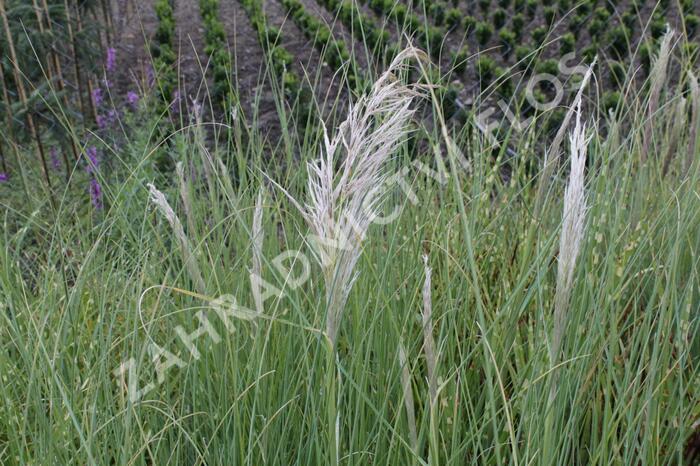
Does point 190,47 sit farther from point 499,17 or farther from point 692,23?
point 692,23

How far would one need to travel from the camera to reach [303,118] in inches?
225

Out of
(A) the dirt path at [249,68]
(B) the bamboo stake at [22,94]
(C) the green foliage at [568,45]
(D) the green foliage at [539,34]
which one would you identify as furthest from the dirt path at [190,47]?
(C) the green foliage at [568,45]

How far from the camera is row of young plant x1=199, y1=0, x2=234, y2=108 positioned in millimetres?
5891

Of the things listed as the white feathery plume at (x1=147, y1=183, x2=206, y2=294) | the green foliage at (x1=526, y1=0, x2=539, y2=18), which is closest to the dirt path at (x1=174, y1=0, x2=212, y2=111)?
the green foliage at (x1=526, y1=0, x2=539, y2=18)

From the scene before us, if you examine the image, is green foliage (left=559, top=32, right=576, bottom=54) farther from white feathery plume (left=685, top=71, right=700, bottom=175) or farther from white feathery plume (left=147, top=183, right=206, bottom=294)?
white feathery plume (left=147, top=183, right=206, bottom=294)

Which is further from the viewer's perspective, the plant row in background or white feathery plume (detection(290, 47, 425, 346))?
the plant row in background

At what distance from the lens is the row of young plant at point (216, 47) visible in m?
5.89

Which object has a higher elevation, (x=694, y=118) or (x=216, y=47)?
(x=694, y=118)

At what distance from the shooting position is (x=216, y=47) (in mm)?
6559

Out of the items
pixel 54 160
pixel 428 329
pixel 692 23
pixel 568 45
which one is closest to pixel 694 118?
pixel 428 329

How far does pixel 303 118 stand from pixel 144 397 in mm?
4433

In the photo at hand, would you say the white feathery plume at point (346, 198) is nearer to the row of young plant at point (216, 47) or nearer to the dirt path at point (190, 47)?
the row of young plant at point (216, 47)

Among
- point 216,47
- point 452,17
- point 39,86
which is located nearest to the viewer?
point 39,86

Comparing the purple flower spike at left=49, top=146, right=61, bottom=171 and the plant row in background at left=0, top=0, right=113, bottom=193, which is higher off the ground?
the plant row in background at left=0, top=0, right=113, bottom=193
